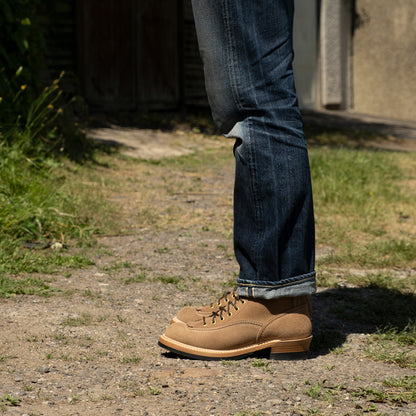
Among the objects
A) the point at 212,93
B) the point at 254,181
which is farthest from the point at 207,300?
the point at 212,93

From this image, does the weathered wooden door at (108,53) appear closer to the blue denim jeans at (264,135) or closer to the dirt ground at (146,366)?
the dirt ground at (146,366)

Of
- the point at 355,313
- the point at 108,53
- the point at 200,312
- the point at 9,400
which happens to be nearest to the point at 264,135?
the point at 200,312

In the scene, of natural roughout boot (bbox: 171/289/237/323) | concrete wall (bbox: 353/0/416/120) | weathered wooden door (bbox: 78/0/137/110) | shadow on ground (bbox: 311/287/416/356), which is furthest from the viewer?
concrete wall (bbox: 353/0/416/120)

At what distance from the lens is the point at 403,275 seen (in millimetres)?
2654

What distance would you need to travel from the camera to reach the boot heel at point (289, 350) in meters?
1.72

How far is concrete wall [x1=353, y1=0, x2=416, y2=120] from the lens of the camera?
1142 cm

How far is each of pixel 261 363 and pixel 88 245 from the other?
1537 mm

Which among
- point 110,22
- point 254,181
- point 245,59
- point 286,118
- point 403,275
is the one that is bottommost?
point 403,275

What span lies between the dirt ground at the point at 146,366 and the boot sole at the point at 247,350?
0.02 m

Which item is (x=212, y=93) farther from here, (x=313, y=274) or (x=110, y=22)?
(x=110, y=22)

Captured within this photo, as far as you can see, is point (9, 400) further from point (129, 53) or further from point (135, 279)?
point (129, 53)

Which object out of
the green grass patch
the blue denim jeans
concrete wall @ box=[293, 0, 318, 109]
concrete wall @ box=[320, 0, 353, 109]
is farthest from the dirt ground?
concrete wall @ box=[320, 0, 353, 109]

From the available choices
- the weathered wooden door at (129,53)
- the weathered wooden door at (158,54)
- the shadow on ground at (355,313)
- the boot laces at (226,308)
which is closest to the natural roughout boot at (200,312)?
the boot laces at (226,308)

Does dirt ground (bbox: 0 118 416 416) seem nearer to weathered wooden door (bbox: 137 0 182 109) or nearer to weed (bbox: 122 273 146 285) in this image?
weed (bbox: 122 273 146 285)
